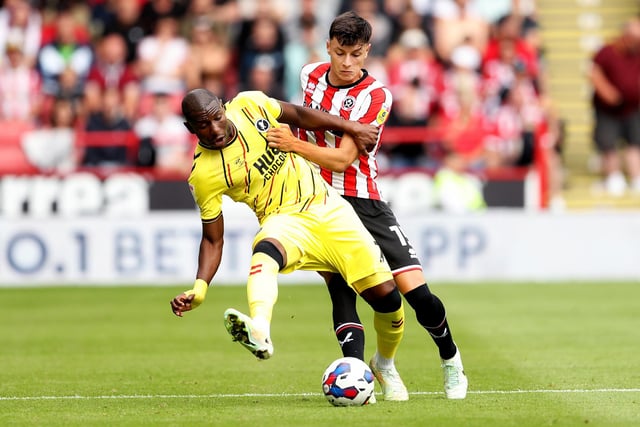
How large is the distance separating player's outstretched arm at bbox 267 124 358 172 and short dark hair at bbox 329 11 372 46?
612 millimetres

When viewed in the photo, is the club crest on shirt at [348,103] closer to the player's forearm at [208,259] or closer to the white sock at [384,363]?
the player's forearm at [208,259]

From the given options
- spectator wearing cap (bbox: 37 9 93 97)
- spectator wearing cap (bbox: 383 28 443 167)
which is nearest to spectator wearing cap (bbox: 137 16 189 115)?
spectator wearing cap (bbox: 37 9 93 97)

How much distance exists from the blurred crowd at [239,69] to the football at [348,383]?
10.2 metres

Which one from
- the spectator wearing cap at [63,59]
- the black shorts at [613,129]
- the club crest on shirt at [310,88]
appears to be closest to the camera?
the club crest on shirt at [310,88]

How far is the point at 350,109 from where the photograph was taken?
8086 mm

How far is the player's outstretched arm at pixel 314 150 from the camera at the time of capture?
Result: 7.73 metres

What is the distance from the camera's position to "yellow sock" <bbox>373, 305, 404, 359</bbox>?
8133 mm

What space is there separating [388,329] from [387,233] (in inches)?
24.0

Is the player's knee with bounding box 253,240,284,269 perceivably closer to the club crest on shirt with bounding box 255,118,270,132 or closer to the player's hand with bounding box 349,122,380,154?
the club crest on shirt with bounding box 255,118,270,132

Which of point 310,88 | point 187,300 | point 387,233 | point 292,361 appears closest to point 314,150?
point 310,88

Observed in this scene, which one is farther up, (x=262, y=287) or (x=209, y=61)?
(x=262, y=287)

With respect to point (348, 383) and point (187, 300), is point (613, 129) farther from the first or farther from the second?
point (187, 300)

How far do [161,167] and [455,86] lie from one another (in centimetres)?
443

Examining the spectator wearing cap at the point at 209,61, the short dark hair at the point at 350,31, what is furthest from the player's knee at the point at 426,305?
the spectator wearing cap at the point at 209,61
